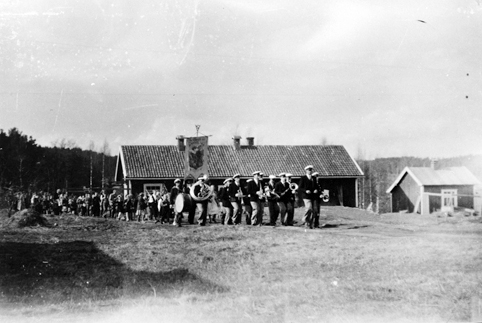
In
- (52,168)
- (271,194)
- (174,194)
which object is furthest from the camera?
(52,168)

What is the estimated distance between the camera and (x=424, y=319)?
603 cm

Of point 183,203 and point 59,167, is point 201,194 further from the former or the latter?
point 59,167

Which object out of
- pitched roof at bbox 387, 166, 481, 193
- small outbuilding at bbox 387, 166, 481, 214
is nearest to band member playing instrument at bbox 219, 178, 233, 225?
small outbuilding at bbox 387, 166, 481, 214

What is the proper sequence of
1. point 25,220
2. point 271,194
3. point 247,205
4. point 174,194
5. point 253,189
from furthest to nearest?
point 174,194
point 247,205
point 253,189
point 271,194
point 25,220

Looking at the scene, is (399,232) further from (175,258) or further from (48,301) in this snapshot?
(48,301)

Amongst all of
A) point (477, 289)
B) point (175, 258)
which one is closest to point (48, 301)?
point (175, 258)

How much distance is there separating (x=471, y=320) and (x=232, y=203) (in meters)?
8.64

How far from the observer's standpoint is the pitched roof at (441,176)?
2007 cm

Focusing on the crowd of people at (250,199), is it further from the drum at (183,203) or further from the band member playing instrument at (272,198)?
the drum at (183,203)

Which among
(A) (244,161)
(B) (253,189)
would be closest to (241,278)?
(B) (253,189)

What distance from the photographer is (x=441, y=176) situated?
2205 centimetres

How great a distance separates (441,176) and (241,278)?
1747cm

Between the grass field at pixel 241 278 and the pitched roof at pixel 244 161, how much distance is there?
11.1m

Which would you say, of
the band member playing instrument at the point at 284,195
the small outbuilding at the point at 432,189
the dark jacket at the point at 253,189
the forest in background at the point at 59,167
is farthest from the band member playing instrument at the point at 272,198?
the forest in background at the point at 59,167
